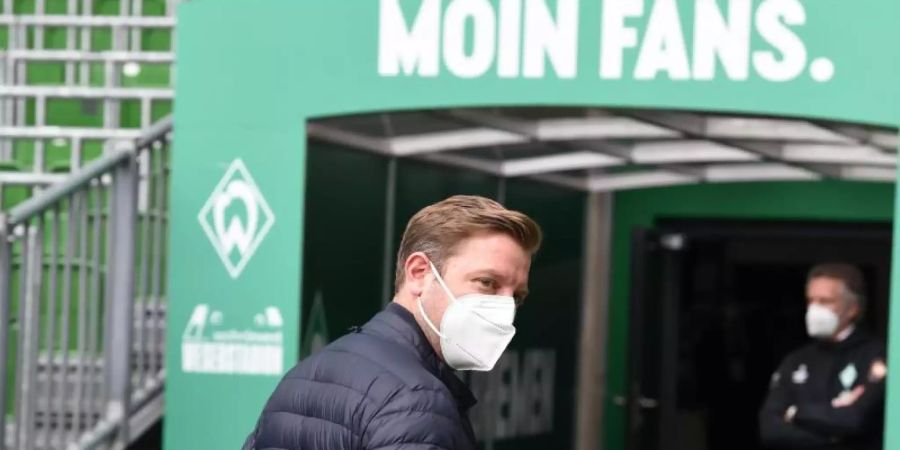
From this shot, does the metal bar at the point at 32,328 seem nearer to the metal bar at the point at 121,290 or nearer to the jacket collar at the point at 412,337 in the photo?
the metal bar at the point at 121,290

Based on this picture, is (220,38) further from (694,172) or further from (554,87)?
(694,172)

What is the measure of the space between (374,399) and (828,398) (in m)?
4.57

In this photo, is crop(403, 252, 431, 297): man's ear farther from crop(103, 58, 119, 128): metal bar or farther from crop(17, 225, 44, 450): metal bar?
crop(103, 58, 119, 128): metal bar

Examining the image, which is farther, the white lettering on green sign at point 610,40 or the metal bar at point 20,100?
the metal bar at point 20,100

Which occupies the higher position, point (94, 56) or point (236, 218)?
point (94, 56)

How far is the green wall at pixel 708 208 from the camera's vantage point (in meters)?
9.29

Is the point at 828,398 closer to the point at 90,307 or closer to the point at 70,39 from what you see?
the point at 90,307

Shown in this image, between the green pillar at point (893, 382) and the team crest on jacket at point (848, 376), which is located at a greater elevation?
the green pillar at point (893, 382)

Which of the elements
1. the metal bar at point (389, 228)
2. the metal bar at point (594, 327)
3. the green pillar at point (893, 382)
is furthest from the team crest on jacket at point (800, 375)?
the metal bar at point (594, 327)

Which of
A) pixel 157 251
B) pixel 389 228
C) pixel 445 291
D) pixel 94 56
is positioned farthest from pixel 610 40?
pixel 94 56

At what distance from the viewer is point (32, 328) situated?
248 inches

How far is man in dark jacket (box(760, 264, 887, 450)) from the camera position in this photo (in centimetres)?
684

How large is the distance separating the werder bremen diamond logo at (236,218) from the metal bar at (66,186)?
0.48 metres

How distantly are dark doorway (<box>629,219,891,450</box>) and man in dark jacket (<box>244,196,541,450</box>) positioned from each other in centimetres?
640
